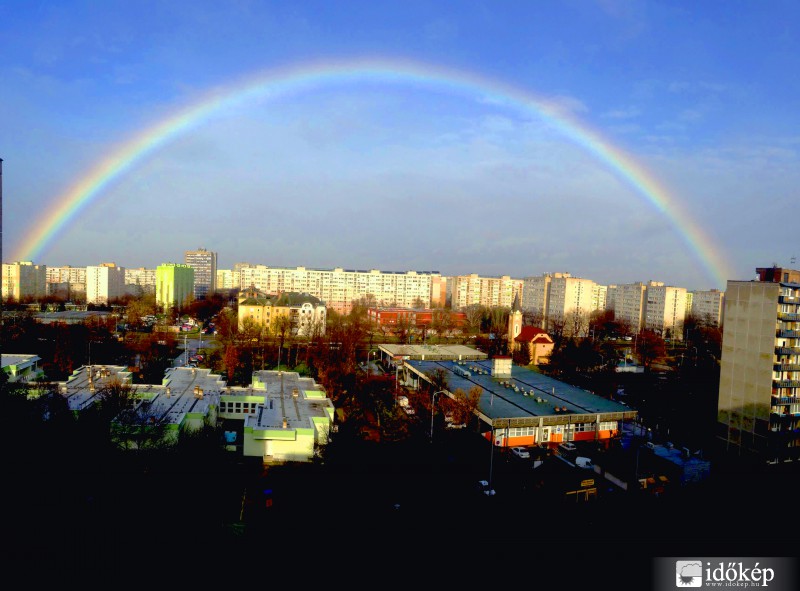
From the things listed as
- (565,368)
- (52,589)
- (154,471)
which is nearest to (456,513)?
(154,471)

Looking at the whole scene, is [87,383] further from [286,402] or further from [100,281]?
[100,281]

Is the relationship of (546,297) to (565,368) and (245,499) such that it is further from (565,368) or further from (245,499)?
(245,499)

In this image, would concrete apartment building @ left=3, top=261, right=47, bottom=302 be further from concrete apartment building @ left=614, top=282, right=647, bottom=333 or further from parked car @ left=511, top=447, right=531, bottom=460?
concrete apartment building @ left=614, top=282, right=647, bottom=333

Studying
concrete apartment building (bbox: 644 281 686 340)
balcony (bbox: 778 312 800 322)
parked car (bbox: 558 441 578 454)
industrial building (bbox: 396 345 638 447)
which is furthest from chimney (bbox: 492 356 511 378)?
concrete apartment building (bbox: 644 281 686 340)

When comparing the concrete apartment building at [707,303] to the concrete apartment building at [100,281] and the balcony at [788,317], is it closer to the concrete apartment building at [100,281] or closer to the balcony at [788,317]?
the balcony at [788,317]

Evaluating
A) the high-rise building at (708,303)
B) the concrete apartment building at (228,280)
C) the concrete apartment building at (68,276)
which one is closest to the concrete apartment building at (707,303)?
the high-rise building at (708,303)
